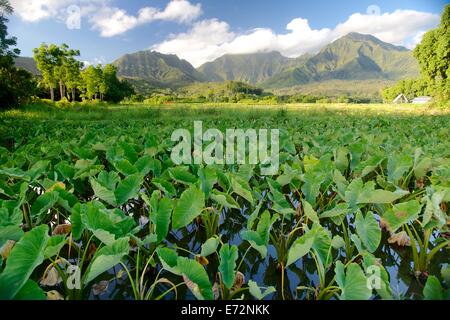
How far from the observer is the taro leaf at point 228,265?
1035 mm

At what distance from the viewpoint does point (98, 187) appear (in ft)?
4.81

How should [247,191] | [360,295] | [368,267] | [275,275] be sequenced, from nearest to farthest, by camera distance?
[360,295]
[368,267]
[275,275]
[247,191]

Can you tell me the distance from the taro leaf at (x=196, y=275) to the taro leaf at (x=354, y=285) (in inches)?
16.4

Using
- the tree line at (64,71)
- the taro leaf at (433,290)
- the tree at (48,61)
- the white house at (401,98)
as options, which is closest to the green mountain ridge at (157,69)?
the white house at (401,98)

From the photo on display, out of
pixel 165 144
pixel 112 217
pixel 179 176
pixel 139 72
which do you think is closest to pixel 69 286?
pixel 112 217

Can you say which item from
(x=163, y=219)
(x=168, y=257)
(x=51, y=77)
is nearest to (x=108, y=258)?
(x=168, y=257)

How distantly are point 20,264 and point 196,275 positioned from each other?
1.69 ft

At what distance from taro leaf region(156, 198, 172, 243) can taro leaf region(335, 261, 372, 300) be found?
2.30 ft

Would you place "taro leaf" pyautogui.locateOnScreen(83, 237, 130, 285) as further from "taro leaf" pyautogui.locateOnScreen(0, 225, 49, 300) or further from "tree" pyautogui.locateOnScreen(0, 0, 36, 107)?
"tree" pyautogui.locateOnScreen(0, 0, 36, 107)

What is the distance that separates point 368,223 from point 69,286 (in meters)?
1.20

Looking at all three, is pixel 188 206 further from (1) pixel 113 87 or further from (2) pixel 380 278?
(1) pixel 113 87

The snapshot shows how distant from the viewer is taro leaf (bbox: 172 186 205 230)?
4.46 ft

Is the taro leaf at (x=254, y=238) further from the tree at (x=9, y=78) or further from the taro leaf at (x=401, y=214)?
the tree at (x=9, y=78)

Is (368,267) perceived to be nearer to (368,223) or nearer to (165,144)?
(368,223)
